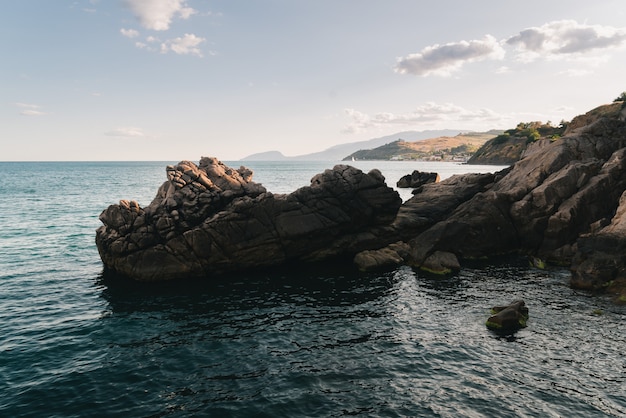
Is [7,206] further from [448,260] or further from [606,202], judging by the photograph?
[606,202]

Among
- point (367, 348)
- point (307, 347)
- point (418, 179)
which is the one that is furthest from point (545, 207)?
point (418, 179)

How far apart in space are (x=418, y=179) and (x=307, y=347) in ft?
313

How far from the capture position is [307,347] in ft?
86.5

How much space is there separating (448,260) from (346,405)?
28.2 meters

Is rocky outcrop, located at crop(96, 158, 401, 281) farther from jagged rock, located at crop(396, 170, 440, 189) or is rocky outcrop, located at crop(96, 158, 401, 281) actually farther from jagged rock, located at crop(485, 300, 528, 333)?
jagged rock, located at crop(396, 170, 440, 189)

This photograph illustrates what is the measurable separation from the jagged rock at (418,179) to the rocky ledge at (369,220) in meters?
52.1

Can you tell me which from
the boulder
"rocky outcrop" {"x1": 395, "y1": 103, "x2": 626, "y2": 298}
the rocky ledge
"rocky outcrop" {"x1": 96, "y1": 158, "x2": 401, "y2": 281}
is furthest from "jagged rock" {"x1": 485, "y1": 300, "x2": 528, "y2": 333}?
"rocky outcrop" {"x1": 96, "y1": 158, "x2": 401, "y2": 281}

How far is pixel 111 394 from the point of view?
20812 mm

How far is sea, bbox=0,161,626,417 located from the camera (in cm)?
2003

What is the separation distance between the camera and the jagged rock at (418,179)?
108m

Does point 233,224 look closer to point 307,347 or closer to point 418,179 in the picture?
point 307,347

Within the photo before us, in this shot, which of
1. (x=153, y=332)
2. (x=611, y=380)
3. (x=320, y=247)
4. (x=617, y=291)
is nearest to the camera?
(x=611, y=380)

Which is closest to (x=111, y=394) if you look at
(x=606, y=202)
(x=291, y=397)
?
(x=291, y=397)

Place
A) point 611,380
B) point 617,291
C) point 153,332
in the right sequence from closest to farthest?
1. point 611,380
2. point 153,332
3. point 617,291
